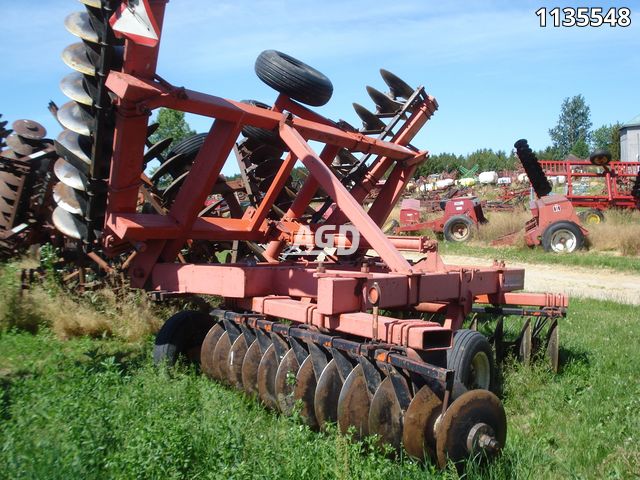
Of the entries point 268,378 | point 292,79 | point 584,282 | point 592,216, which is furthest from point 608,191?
point 268,378

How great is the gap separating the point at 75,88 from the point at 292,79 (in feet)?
6.42

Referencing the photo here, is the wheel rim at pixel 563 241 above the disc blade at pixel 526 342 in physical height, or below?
above

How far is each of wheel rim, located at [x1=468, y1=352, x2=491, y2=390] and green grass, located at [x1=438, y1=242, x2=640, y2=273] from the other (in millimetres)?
10781

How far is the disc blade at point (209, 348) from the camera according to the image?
4.76 metres

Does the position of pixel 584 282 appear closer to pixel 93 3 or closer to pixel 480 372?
pixel 480 372

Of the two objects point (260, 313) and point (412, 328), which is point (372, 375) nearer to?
point (412, 328)

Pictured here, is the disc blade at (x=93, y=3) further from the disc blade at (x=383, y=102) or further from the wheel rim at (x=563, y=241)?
the wheel rim at (x=563, y=241)

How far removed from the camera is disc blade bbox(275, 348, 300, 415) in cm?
396

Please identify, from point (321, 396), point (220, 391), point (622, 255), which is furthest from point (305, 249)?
point (622, 255)

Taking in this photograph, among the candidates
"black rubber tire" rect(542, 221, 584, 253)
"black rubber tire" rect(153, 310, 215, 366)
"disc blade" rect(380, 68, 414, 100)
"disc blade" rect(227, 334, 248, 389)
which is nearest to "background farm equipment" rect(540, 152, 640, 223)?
"black rubber tire" rect(542, 221, 584, 253)

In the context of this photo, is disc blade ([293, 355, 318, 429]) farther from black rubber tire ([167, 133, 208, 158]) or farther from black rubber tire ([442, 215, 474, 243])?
black rubber tire ([442, 215, 474, 243])

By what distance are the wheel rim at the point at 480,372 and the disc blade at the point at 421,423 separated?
3.75ft

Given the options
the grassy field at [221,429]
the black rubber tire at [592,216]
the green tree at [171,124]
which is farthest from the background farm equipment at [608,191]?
the green tree at [171,124]

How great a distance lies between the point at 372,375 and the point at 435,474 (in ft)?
2.08
